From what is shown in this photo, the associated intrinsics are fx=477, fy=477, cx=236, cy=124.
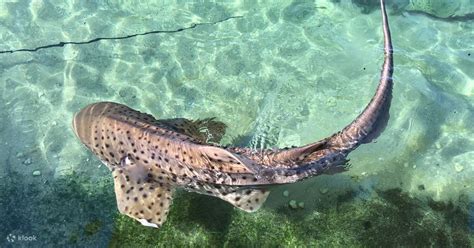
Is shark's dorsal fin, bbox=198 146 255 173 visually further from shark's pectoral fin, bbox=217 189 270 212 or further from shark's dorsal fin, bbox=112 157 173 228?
shark's dorsal fin, bbox=112 157 173 228

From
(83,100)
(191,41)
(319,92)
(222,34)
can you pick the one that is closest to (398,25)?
(319,92)

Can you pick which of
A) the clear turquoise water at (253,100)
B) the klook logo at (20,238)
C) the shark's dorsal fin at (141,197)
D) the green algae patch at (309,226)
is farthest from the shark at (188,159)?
the klook logo at (20,238)

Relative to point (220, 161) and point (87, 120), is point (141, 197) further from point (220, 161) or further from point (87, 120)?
point (87, 120)

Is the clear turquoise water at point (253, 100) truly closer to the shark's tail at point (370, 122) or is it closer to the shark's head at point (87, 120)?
the shark's head at point (87, 120)

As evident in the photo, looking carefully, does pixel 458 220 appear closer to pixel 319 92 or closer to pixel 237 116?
pixel 319 92

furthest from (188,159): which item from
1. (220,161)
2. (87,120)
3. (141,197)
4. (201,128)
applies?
(87,120)

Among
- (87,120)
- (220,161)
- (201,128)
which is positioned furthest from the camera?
(201,128)
